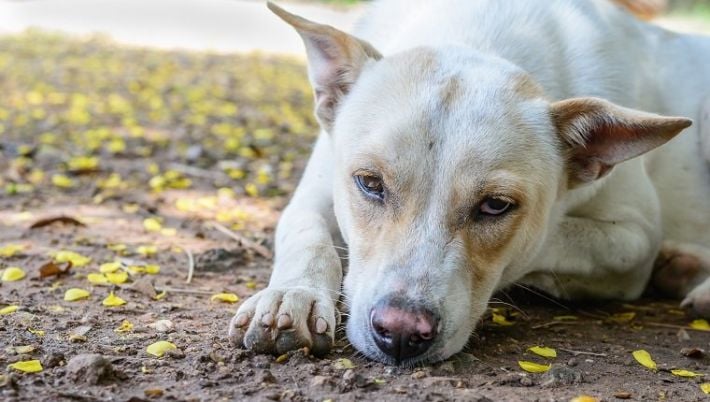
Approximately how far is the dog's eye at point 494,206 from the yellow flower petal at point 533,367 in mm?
521

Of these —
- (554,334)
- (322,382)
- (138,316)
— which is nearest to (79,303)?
(138,316)

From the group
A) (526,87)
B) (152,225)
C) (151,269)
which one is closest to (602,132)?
(526,87)

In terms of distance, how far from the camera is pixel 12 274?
4137 mm

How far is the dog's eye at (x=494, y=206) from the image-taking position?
10.8ft

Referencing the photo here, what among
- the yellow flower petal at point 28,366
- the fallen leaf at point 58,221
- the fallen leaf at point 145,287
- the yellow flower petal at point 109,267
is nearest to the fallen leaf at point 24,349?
the yellow flower petal at point 28,366

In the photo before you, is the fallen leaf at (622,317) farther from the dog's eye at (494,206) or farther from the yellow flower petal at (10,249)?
the yellow flower petal at (10,249)

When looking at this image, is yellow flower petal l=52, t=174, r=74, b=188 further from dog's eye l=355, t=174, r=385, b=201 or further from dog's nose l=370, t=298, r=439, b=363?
dog's nose l=370, t=298, r=439, b=363

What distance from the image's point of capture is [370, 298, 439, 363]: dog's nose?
299cm

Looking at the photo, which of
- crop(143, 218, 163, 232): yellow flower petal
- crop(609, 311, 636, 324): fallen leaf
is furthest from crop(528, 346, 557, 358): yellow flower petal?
crop(143, 218, 163, 232): yellow flower petal

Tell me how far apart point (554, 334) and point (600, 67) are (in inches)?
50.9

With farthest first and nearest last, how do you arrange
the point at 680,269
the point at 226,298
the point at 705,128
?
the point at 705,128
the point at 680,269
the point at 226,298

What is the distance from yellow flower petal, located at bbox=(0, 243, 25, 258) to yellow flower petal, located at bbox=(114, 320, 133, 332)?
1.18 metres

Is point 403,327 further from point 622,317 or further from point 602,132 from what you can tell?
point 622,317

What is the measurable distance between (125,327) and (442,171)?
1.28 m
